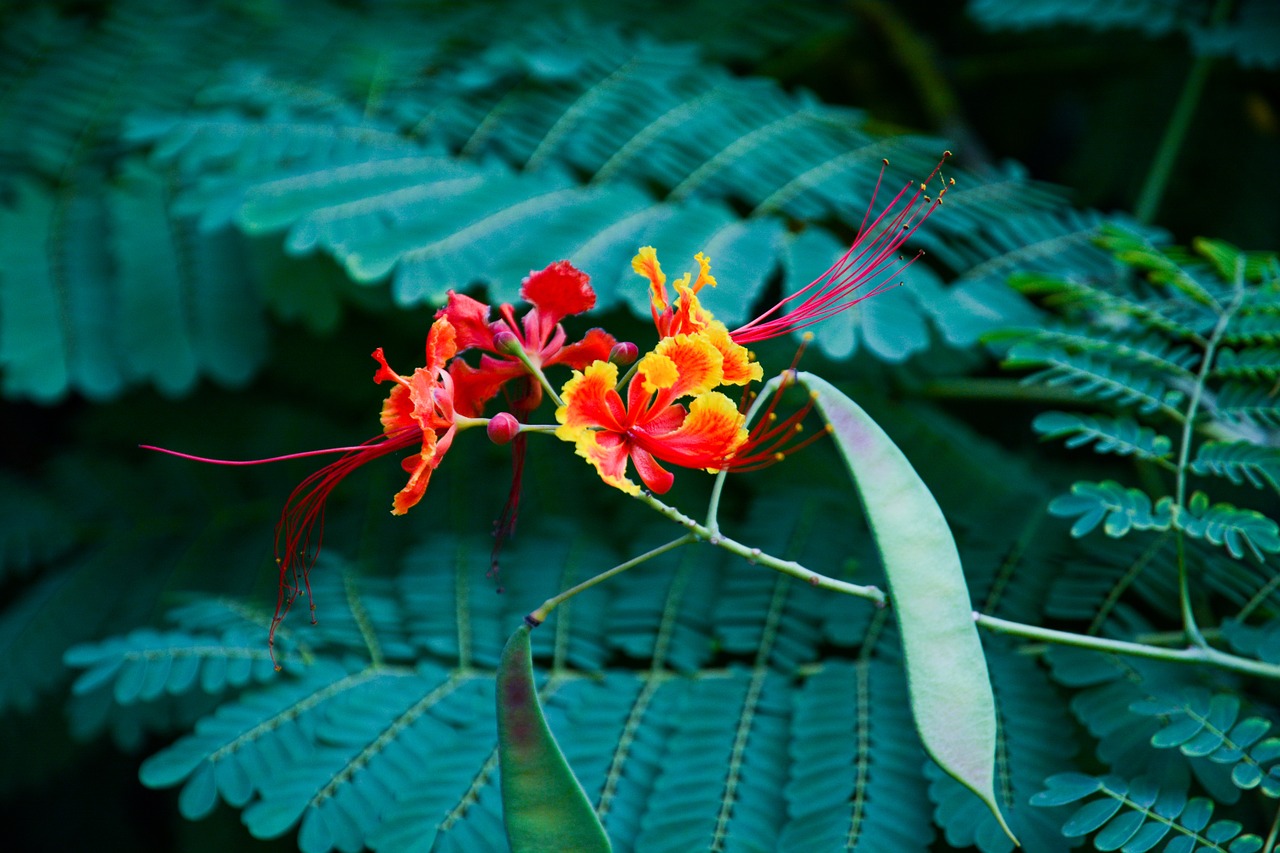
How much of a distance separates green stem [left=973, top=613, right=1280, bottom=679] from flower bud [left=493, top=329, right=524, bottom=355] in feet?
2.13

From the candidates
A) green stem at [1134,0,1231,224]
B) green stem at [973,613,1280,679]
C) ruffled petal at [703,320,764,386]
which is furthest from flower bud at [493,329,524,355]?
green stem at [1134,0,1231,224]

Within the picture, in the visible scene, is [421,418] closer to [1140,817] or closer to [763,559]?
[763,559]

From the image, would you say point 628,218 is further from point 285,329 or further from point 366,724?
point 285,329

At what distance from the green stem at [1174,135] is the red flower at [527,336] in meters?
1.84

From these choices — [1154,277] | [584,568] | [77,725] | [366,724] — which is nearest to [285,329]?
[77,725]

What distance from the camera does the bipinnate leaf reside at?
3.72 feet

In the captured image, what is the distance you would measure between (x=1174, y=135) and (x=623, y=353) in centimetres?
200

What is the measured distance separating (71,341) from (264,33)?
97 centimetres

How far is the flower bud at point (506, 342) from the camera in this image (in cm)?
121

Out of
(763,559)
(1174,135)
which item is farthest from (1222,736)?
(1174,135)

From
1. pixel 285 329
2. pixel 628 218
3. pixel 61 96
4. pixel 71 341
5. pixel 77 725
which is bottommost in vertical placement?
pixel 77 725

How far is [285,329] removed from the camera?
2.83 m

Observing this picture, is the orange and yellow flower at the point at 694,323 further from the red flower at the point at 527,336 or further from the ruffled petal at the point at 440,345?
the ruffled petal at the point at 440,345

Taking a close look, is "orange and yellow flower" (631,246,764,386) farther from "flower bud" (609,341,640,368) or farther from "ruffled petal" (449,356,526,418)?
"ruffled petal" (449,356,526,418)
